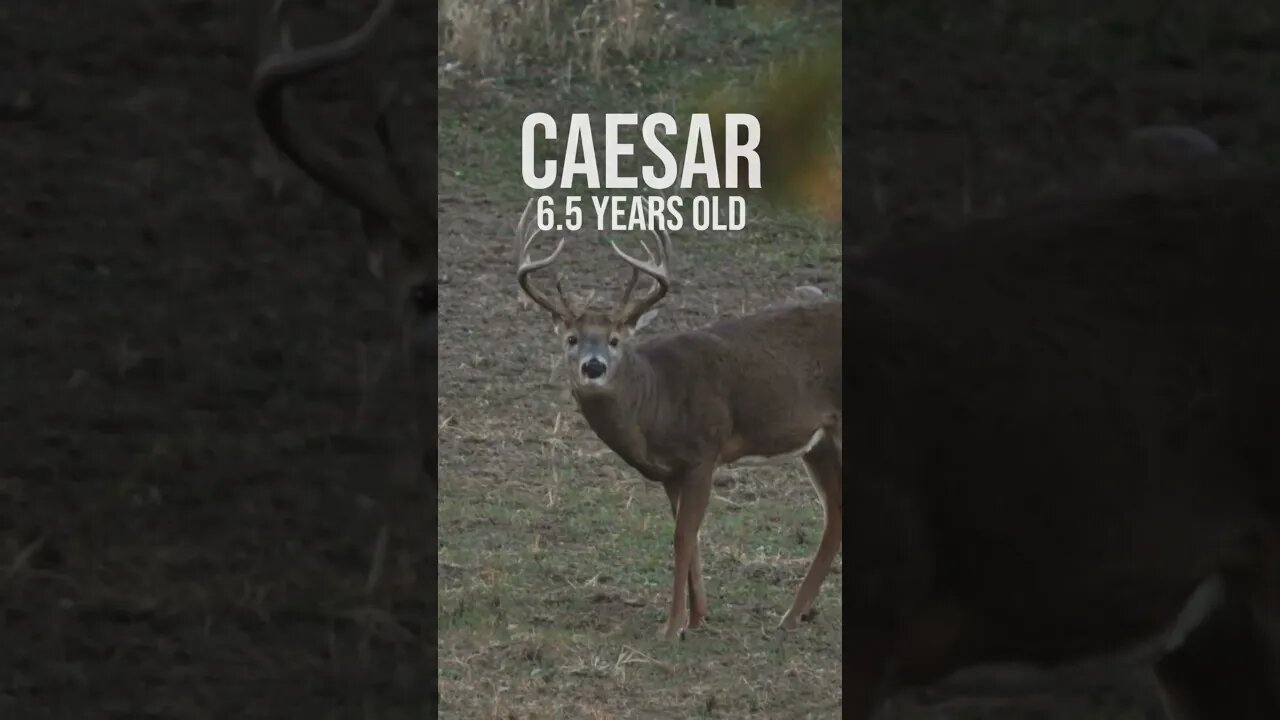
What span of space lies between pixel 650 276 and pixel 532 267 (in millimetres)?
175

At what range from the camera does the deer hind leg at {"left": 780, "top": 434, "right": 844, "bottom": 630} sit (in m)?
2.95
